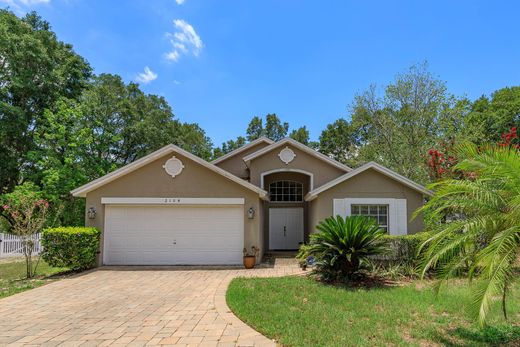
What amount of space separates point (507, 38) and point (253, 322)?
15.6m

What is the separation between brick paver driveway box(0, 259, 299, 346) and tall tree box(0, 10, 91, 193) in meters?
15.8

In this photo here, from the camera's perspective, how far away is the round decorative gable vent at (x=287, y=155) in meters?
17.0

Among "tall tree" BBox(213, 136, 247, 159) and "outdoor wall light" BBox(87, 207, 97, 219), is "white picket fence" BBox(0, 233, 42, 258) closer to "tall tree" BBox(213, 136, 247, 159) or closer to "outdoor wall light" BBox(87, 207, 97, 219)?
"outdoor wall light" BBox(87, 207, 97, 219)

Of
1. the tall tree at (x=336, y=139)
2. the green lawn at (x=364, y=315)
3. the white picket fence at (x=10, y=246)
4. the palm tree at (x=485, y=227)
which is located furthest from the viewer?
the tall tree at (x=336, y=139)

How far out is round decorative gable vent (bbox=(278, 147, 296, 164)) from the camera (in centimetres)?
1695

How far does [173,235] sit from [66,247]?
3612mm

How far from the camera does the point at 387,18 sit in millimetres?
13281

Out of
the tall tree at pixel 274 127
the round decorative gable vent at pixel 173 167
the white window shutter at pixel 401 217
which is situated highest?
the tall tree at pixel 274 127

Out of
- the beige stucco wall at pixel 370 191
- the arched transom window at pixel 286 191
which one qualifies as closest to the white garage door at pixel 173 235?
the beige stucco wall at pixel 370 191

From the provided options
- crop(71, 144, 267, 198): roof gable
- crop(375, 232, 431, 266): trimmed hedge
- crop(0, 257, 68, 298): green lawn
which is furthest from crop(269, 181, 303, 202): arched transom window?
crop(0, 257, 68, 298): green lawn

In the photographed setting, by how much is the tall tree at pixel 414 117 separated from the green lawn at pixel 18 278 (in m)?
19.0

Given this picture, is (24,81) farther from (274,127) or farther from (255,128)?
(274,127)

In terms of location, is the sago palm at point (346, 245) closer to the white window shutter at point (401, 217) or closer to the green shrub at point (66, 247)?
the white window shutter at point (401, 217)

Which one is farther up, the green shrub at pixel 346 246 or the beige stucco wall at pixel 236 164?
the beige stucco wall at pixel 236 164
